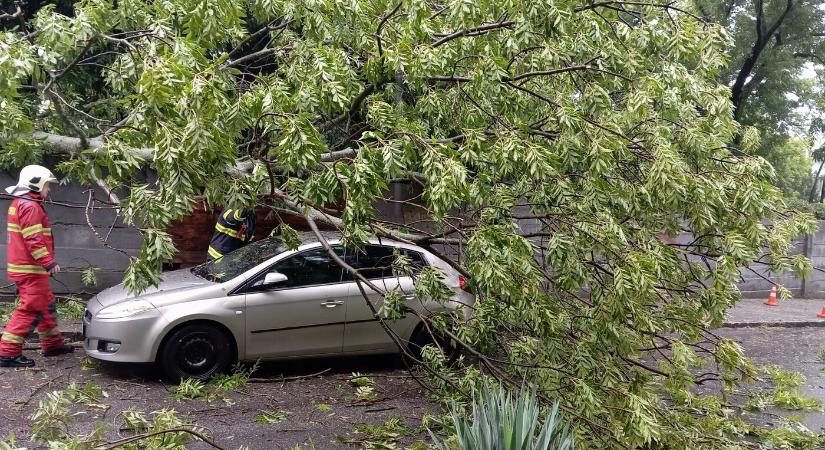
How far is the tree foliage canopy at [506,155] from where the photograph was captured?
13.8ft

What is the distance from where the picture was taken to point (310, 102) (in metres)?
4.57

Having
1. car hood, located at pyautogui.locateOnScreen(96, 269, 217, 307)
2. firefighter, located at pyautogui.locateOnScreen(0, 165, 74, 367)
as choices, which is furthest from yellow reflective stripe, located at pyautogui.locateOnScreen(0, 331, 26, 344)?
car hood, located at pyautogui.locateOnScreen(96, 269, 217, 307)

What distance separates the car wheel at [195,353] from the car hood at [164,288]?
15.9 inches

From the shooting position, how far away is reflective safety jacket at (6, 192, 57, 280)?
6.66m

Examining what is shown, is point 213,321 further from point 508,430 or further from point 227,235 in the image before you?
point 508,430

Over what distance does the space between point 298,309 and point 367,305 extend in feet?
2.23

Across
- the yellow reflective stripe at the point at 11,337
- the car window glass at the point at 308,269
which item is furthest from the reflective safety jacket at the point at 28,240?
the car window glass at the point at 308,269

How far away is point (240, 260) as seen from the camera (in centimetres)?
719

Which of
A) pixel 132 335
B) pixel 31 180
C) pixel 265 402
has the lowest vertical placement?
pixel 265 402

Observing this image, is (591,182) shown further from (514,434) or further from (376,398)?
(376,398)

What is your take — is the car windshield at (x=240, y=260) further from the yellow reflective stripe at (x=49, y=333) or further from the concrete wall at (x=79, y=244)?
the concrete wall at (x=79, y=244)

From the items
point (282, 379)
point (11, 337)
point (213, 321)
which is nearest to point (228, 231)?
point (213, 321)

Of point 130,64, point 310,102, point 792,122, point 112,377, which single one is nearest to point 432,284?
point 310,102

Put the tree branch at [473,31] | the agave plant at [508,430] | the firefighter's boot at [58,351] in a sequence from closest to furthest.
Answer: the agave plant at [508,430], the tree branch at [473,31], the firefighter's boot at [58,351]
